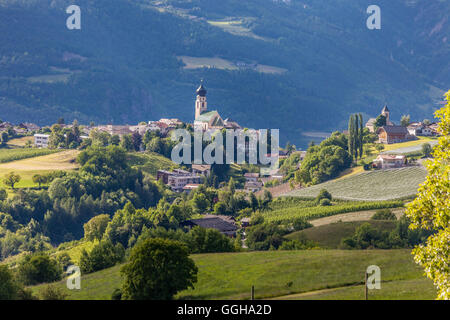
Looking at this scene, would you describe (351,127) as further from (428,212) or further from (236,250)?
(428,212)

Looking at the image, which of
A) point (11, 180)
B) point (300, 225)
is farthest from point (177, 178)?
point (300, 225)

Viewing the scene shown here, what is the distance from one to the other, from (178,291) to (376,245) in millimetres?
26777

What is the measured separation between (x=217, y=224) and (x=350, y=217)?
17.3 m

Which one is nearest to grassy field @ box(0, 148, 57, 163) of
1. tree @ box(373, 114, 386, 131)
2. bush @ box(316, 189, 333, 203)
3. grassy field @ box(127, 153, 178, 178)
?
grassy field @ box(127, 153, 178, 178)

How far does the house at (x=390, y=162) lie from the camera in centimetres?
11125

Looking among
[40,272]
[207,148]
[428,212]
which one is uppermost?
[207,148]

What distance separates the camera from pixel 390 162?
367ft

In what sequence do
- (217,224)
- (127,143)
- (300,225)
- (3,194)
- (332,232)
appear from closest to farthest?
(332,232)
(300,225)
(217,224)
(3,194)
(127,143)

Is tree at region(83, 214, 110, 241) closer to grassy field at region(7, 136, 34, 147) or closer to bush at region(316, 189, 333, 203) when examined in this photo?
bush at region(316, 189, 333, 203)

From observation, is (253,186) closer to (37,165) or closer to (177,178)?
(177,178)

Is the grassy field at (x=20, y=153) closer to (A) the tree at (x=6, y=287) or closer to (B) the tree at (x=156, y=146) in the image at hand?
(B) the tree at (x=156, y=146)

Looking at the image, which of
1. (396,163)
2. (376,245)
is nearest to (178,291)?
(376,245)

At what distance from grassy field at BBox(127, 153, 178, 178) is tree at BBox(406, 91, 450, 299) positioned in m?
118

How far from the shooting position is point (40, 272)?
2170 inches
